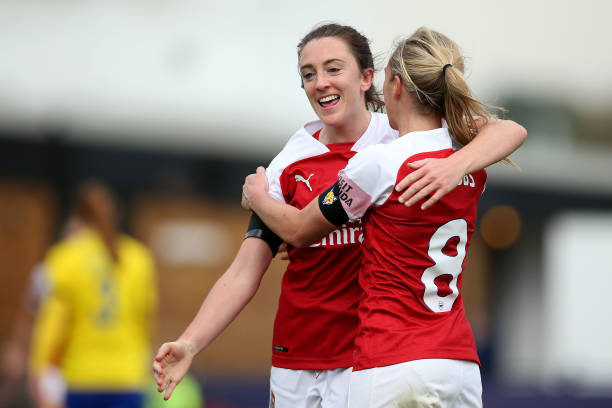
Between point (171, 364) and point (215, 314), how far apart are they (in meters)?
0.27

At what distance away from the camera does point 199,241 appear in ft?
47.1

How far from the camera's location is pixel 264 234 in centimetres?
368

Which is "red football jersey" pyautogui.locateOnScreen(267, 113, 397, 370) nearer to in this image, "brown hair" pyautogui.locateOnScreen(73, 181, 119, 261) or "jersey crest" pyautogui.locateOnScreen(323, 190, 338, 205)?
"jersey crest" pyautogui.locateOnScreen(323, 190, 338, 205)

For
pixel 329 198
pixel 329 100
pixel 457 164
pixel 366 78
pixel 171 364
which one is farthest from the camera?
pixel 366 78

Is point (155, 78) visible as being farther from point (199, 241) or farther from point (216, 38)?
point (199, 241)

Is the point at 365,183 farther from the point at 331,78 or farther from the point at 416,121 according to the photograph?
the point at 331,78

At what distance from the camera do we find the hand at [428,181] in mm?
3043

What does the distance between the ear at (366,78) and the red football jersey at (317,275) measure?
15 centimetres

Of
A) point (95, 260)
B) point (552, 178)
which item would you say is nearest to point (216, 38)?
point (552, 178)

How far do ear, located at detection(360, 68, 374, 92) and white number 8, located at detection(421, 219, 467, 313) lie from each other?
850 mm

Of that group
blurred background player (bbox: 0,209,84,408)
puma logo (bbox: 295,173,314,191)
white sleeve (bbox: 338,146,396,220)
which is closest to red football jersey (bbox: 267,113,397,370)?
puma logo (bbox: 295,173,314,191)

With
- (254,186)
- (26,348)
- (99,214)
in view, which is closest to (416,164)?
(254,186)

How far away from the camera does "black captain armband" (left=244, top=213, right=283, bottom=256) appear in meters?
3.68

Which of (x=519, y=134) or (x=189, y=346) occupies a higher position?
(x=519, y=134)
